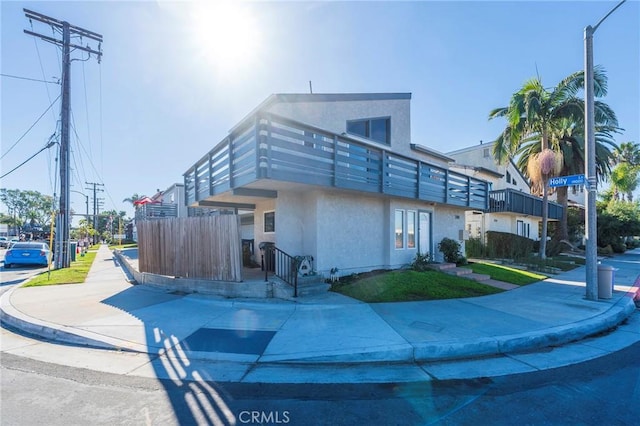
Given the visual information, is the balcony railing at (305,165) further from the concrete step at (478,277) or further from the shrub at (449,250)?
the concrete step at (478,277)

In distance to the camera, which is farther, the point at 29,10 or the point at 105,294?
the point at 29,10

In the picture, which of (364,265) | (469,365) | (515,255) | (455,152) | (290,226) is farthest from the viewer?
(455,152)

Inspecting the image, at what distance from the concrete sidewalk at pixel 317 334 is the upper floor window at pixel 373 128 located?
7051mm

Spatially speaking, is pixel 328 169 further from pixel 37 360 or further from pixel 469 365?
pixel 37 360

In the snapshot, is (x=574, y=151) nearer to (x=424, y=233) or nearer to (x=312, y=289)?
(x=424, y=233)

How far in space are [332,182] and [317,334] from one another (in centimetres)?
459

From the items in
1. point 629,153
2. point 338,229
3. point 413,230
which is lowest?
point 413,230

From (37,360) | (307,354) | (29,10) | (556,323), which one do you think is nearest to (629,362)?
(556,323)

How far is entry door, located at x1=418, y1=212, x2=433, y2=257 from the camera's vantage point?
13.1m

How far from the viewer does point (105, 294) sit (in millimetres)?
9148

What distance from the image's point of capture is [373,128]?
12742 millimetres

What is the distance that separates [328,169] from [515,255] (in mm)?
16691

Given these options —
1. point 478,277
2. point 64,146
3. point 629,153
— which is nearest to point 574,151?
point 478,277

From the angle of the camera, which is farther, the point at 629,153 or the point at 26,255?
the point at 629,153
